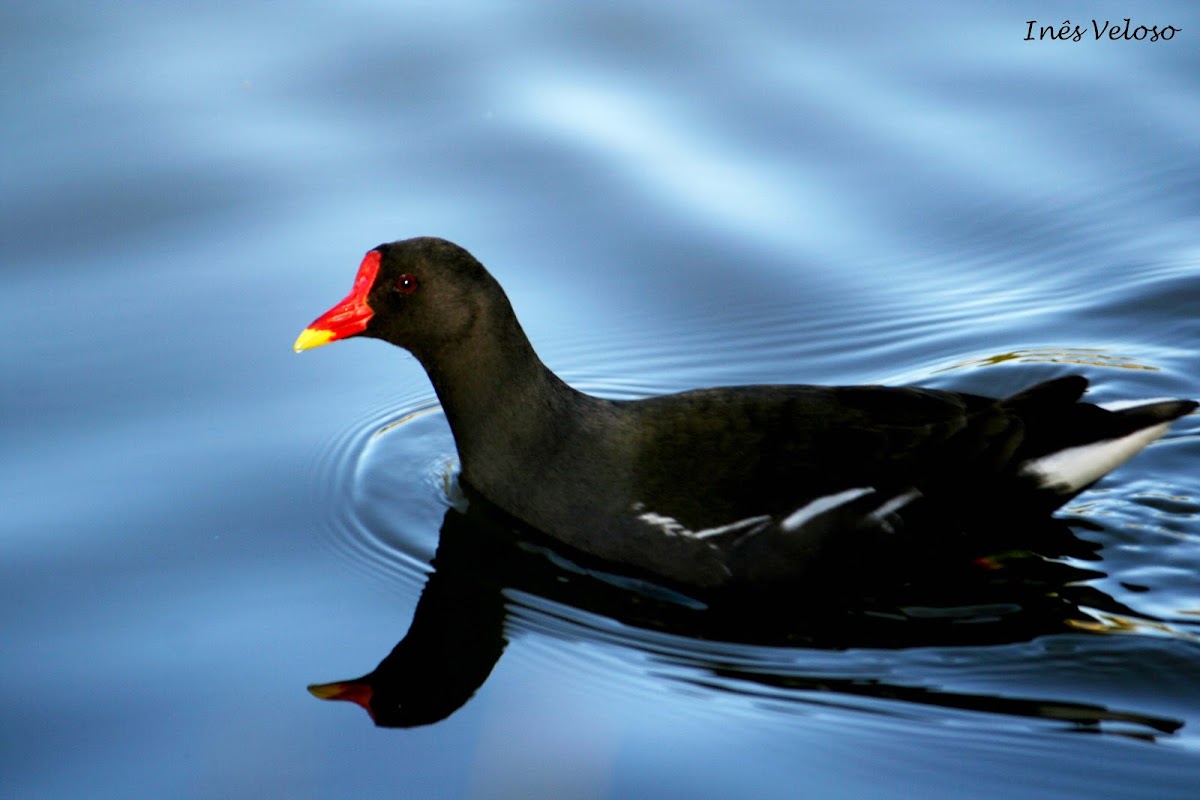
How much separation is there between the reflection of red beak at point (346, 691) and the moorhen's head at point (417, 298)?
3.97 feet

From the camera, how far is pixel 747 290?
6742 mm

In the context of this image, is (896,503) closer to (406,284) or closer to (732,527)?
(732,527)

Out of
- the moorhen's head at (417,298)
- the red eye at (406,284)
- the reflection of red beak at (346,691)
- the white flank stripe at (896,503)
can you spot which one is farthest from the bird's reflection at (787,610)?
the red eye at (406,284)

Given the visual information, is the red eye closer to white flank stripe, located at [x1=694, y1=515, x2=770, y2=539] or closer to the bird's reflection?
the bird's reflection

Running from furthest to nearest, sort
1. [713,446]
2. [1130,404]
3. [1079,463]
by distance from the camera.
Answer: [1130,404], [1079,463], [713,446]

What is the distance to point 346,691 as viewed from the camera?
15.0 ft

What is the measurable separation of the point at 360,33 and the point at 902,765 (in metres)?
5.18

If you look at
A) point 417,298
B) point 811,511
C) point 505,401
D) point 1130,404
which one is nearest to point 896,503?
point 811,511

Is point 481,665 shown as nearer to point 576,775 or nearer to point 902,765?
point 576,775

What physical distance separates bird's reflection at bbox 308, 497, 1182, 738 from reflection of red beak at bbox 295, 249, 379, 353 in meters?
0.73

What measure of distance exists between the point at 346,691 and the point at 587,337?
7.37ft

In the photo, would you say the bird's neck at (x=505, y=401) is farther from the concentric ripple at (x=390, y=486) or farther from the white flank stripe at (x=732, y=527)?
the white flank stripe at (x=732, y=527)

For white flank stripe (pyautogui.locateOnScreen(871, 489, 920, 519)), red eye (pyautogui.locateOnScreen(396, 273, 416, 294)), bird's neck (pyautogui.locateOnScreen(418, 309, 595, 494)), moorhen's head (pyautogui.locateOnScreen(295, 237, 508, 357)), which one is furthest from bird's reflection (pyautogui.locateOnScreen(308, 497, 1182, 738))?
red eye (pyautogui.locateOnScreen(396, 273, 416, 294))

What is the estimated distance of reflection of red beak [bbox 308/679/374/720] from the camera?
454 cm
